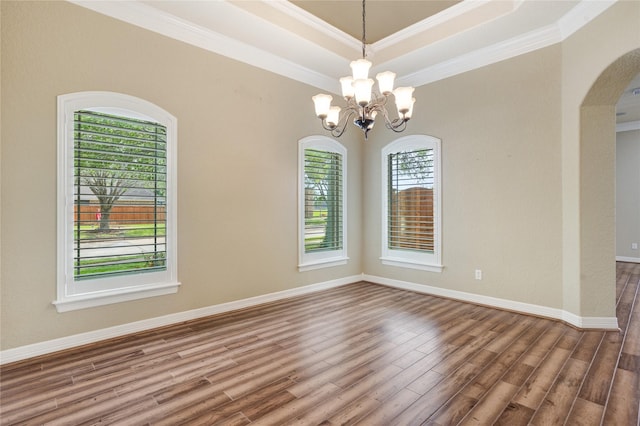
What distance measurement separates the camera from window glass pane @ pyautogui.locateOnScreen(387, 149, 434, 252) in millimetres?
4933

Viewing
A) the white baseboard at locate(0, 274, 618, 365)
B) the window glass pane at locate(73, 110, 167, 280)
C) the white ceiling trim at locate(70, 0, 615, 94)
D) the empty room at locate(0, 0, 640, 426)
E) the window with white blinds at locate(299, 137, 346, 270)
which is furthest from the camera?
the window with white blinds at locate(299, 137, 346, 270)

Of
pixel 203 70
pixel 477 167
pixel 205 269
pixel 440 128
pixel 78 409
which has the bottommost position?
pixel 78 409

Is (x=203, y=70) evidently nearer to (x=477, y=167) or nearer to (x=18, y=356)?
(x=18, y=356)

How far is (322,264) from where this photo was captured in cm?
512

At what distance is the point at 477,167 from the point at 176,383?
4.25 metres

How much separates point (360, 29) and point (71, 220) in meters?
4.07

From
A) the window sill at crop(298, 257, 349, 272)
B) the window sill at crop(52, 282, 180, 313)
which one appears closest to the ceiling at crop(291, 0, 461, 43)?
the window sill at crop(298, 257, 349, 272)

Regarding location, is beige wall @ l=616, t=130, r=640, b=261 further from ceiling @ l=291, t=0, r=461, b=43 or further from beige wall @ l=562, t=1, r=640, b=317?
ceiling @ l=291, t=0, r=461, b=43

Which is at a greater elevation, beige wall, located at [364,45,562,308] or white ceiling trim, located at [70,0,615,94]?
white ceiling trim, located at [70,0,615,94]

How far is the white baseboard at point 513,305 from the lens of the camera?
342 centimetres

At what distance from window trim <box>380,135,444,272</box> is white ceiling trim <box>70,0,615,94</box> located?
36.2 inches

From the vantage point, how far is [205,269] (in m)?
3.84

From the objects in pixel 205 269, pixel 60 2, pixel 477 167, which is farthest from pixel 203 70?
pixel 477 167

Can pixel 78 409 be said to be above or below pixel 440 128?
below
